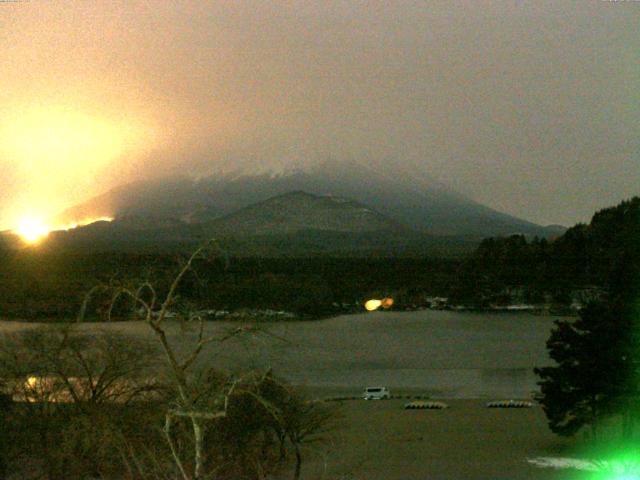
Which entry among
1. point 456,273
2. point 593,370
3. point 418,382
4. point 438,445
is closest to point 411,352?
point 418,382

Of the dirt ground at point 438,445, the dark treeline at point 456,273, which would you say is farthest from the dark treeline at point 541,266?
the dirt ground at point 438,445

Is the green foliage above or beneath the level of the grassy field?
above

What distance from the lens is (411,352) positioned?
38.4m

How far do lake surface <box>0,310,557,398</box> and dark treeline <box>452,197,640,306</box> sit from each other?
1.99 meters

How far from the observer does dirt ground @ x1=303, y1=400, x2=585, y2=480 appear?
11.3 metres

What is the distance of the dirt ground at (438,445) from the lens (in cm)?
1134

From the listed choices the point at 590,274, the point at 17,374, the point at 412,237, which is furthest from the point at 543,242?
the point at 17,374

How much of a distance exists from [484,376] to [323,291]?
18.8 metres

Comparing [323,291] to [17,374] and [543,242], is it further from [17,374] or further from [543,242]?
[17,374]

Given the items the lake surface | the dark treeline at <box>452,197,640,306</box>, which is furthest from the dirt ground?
the dark treeline at <box>452,197,640,306</box>

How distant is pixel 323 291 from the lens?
47.6 metres

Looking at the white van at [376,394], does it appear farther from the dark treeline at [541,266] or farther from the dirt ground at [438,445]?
the dark treeline at [541,266]

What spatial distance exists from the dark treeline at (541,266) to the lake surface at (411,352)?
6.52 feet

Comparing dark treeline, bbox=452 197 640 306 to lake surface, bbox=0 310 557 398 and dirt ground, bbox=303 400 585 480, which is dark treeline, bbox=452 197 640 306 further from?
dirt ground, bbox=303 400 585 480
